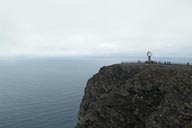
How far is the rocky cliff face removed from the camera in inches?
1629

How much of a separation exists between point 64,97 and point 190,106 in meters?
94.3

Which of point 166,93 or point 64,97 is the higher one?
point 166,93

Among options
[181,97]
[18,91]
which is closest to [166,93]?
[181,97]

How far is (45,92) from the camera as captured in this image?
14275cm

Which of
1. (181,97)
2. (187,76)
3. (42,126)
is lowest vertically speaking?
(42,126)

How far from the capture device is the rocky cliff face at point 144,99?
41375mm

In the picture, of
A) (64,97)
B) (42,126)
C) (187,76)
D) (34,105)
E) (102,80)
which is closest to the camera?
(187,76)

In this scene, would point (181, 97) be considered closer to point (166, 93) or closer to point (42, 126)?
point (166, 93)

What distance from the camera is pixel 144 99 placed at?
47281mm

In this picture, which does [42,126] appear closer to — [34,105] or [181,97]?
[34,105]

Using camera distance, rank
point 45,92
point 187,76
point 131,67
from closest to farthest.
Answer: point 187,76
point 131,67
point 45,92

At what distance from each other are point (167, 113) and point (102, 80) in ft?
69.0

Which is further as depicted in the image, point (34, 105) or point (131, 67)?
point (34, 105)

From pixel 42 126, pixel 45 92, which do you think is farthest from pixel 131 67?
pixel 45 92
